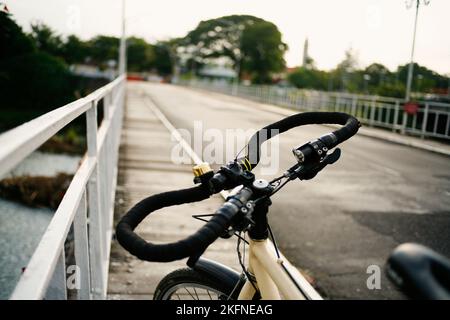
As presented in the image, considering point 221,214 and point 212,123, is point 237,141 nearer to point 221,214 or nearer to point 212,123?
point 212,123

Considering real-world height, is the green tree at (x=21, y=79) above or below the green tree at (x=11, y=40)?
below

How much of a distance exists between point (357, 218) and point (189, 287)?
12.9 feet

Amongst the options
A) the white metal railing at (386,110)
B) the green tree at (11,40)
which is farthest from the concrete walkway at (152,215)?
the white metal railing at (386,110)

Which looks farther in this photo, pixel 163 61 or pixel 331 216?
pixel 163 61

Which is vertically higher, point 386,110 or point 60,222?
point 60,222

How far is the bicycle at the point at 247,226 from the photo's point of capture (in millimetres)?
903

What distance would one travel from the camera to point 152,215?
4.74 m

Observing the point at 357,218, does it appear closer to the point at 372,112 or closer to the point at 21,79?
the point at 21,79

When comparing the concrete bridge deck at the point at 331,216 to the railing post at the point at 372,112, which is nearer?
the concrete bridge deck at the point at 331,216

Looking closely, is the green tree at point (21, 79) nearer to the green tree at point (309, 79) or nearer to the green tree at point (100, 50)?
the green tree at point (100, 50)

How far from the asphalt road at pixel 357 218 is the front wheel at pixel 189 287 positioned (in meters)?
1.82

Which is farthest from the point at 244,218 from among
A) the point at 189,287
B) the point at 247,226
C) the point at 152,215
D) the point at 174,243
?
the point at 152,215

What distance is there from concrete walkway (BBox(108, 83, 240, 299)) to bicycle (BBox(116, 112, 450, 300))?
1.60 m

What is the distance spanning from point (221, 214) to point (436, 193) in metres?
6.43
